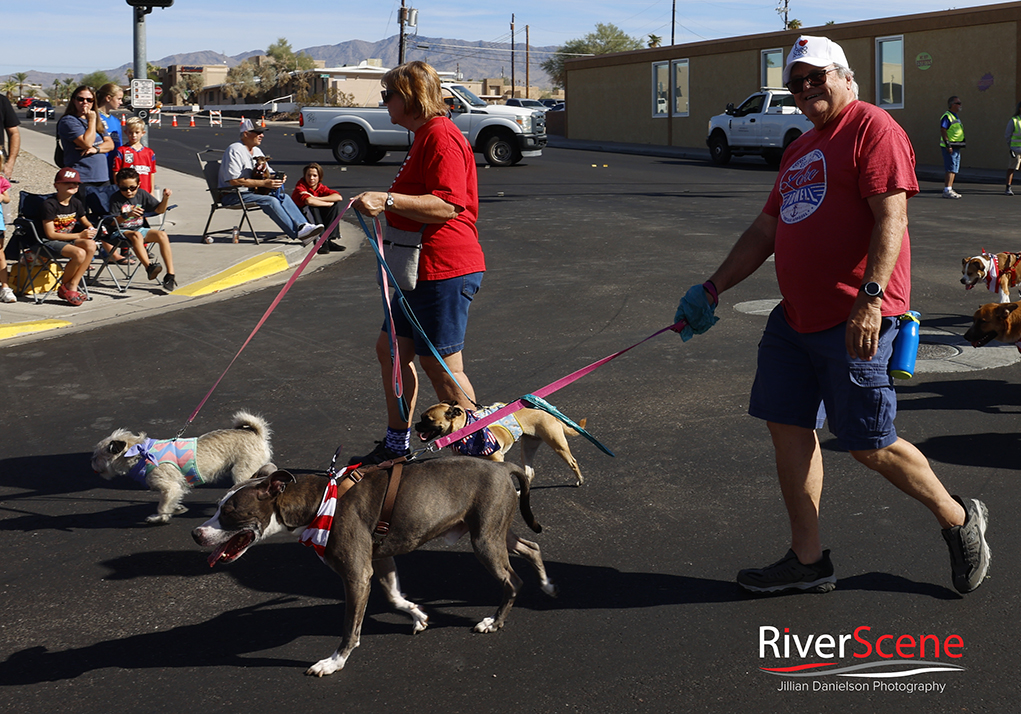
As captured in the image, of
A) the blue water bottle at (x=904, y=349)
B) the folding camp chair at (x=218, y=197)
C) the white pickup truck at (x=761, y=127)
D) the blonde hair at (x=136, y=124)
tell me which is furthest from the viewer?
the white pickup truck at (x=761, y=127)

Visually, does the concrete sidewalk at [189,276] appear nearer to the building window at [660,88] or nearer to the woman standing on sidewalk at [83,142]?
the woman standing on sidewalk at [83,142]

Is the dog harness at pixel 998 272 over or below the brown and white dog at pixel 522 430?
over

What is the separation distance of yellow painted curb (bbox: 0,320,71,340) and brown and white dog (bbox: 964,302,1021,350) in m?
7.89

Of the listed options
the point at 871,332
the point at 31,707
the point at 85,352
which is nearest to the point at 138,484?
the point at 31,707

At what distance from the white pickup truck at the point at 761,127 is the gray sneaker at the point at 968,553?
23.9 meters

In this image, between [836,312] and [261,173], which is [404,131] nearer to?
[261,173]

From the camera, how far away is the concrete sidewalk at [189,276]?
30.3ft

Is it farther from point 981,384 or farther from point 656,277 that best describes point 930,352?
point 656,277

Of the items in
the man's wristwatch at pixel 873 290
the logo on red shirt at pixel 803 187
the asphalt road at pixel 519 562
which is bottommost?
the asphalt road at pixel 519 562

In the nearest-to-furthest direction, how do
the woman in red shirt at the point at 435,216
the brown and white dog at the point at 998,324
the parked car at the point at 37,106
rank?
the woman in red shirt at the point at 435,216 < the brown and white dog at the point at 998,324 < the parked car at the point at 37,106

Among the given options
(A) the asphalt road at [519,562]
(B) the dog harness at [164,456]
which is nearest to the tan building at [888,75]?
(A) the asphalt road at [519,562]

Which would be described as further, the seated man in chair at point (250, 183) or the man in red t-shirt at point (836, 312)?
the seated man in chair at point (250, 183)

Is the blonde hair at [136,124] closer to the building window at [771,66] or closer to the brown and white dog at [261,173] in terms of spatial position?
the brown and white dog at [261,173]

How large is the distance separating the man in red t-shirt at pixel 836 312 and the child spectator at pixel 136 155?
10075 mm
